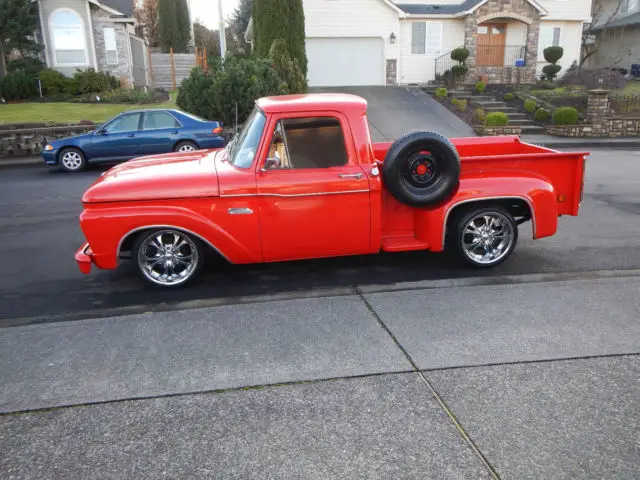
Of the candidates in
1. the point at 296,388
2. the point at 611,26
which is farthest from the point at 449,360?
the point at 611,26

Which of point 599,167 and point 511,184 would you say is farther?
point 599,167

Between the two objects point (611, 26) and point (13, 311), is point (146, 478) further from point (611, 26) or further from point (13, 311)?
point (611, 26)

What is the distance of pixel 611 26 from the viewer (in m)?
35.4

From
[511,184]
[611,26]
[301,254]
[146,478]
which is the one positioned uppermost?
[611,26]

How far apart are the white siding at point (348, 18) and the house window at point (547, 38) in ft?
26.6

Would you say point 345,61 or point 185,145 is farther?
point 345,61

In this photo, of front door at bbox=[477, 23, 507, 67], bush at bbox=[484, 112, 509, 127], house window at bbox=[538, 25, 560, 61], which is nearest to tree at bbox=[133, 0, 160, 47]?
front door at bbox=[477, 23, 507, 67]

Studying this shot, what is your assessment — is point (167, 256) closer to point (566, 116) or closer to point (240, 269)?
point (240, 269)

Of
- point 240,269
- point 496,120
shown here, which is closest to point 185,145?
point 240,269

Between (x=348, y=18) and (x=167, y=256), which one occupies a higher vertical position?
(x=348, y=18)

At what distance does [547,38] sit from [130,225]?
2981cm

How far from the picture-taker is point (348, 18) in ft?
88.8

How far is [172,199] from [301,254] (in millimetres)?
1395

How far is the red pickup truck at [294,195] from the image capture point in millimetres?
5477
